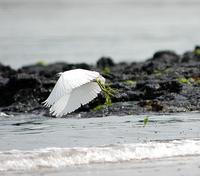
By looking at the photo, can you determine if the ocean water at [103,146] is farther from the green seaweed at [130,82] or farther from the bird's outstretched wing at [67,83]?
the green seaweed at [130,82]

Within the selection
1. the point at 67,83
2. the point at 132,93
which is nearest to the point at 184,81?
the point at 132,93

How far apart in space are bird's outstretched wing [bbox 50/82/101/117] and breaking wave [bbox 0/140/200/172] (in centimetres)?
134

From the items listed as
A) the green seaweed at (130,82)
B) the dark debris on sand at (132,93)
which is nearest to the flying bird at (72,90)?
the dark debris on sand at (132,93)

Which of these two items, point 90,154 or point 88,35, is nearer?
point 90,154

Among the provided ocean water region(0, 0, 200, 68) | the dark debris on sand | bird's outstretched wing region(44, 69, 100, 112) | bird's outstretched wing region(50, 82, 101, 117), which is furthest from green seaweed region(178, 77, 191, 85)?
ocean water region(0, 0, 200, 68)

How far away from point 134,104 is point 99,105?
26.6 inches

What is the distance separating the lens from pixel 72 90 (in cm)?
1253

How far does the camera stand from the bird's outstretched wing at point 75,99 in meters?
12.5

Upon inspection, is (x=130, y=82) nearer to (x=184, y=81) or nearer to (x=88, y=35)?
(x=184, y=81)

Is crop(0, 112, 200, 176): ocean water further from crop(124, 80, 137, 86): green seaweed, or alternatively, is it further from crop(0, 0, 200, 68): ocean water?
crop(0, 0, 200, 68): ocean water

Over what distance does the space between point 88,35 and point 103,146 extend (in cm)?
3345

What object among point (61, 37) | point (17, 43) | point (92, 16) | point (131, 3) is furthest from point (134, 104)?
point (131, 3)

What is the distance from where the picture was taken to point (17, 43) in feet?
127

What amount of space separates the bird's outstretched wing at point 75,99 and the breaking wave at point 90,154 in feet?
4.39
